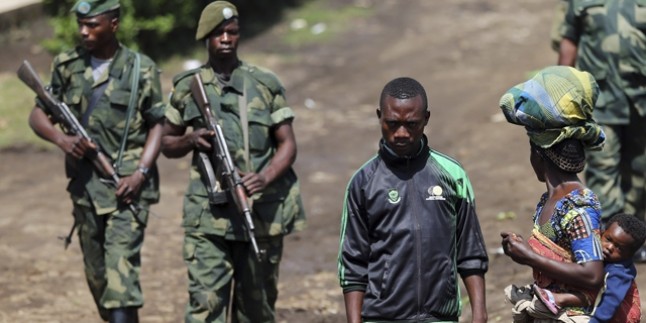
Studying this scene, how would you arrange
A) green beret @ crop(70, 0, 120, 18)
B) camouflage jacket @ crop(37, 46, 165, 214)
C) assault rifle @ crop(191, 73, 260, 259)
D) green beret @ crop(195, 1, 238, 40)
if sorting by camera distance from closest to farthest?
assault rifle @ crop(191, 73, 260, 259)
green beret @ crop(195, 1, 238, 40)
green beret @ crop(70, 0, 120, 18)
camouflage jacket @ crop(37, 46, 165, 214)

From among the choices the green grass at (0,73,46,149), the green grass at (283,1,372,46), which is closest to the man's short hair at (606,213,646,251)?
the green grass at (0,73,46,149)

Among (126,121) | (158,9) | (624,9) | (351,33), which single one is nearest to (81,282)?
(126,121)

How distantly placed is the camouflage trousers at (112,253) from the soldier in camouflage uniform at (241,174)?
24.6 inches

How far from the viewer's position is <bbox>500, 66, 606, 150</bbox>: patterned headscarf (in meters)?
4.89

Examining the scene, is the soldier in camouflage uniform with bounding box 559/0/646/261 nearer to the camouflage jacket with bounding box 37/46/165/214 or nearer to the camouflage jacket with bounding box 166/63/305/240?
the camouflage jacket with bounding box 166/63/305/240

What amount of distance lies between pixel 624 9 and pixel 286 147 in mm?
2549

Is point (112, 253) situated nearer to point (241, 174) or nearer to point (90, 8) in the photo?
point (241, 174)

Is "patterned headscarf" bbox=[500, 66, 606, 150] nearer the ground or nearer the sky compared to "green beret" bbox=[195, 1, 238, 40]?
nearer the sky

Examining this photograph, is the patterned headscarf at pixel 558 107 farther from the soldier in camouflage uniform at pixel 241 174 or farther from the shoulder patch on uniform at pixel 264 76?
the shoulder patch on uniform at pixel 264 76

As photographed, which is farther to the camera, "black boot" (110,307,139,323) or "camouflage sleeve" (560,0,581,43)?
"camouflage sleeve" (560,0,581,43)

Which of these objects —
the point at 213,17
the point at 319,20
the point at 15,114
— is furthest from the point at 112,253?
the point at 319,20

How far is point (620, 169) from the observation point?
834 centimetres

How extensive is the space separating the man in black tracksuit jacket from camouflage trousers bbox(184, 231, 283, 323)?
64.6 inches

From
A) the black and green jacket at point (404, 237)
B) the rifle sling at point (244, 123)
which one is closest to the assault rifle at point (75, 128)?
the rifle sling at point (244, 123)
